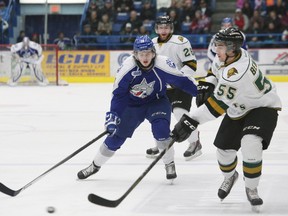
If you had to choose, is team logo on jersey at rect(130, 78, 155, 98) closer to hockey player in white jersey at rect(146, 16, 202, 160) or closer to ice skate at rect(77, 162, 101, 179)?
ice skate at rect(77, 162, 101, 179)

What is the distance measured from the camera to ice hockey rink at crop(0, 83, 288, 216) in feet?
12.6

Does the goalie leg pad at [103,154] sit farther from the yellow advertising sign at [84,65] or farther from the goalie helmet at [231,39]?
the yellow advertising sign at [84,65]

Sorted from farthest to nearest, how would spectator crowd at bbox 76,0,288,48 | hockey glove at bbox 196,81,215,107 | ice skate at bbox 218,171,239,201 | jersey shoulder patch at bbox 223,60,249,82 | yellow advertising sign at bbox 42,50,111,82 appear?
spectator crowd at bbox 76,0,288,48 < yellow advertising sign at bbox 42,50,111,82 < hockey glove at bbox 196,81,215,107 < ice skate at bbox 218,171,239,201 < jersey shoulder patch at bbox 223,60,249,82

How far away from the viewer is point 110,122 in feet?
14.3

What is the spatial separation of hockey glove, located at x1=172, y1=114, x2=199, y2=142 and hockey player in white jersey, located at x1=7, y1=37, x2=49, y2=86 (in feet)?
33.9

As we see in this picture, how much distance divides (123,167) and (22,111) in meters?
4.21

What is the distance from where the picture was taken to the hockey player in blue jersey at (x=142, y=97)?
14.5ft

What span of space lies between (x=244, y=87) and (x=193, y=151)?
2.01 metres

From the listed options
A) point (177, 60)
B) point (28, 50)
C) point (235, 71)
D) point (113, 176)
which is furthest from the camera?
point (28, 50)

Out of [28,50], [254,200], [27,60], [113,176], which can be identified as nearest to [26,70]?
[27,60]

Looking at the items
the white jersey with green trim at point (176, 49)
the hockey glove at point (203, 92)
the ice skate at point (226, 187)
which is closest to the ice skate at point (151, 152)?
the white jersey with green trim at point (176, 49)

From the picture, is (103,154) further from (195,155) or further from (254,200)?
(254,200)

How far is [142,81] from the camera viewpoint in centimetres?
450

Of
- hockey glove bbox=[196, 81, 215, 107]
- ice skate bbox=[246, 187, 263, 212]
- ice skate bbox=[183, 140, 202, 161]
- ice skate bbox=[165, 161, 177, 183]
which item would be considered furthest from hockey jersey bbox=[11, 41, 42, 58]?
ice skate bbox=[246, 187, 263, 212]
